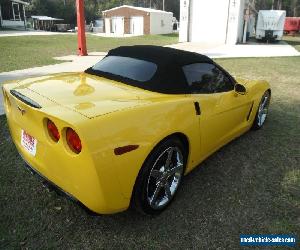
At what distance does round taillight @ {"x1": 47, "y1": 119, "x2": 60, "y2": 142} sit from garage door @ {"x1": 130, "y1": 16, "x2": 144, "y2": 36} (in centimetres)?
4330

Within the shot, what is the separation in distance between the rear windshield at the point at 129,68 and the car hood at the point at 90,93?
177 mm

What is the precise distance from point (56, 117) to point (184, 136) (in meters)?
1.33

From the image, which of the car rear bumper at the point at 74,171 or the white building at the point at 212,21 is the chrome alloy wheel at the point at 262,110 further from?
the white building at the point at 212,21

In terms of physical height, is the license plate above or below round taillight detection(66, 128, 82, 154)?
below

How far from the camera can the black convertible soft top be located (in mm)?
3322

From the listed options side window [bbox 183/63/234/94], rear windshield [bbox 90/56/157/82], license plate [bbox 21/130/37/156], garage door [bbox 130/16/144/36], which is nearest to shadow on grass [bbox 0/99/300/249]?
license plate [bbox 21/130/37/156]

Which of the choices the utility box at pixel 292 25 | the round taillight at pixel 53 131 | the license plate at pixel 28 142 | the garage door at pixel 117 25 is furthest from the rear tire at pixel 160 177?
the garage door at pixel 117 25

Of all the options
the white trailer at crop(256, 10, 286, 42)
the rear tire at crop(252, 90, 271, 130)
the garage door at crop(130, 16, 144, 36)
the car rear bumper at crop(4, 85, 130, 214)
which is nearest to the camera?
the car rear bumper at crop(4, 85, 130, 214)

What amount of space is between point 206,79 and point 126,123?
164cm

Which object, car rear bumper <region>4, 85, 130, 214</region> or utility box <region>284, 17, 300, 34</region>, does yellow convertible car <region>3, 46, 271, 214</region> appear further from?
utility box <region>284, 17, 300, 34</region>

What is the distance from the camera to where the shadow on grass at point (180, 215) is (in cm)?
281

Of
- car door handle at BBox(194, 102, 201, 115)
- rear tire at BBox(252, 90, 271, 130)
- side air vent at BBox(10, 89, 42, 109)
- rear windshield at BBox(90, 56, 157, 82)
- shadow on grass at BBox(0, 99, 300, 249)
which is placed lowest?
shadow on grass at BBox(0, 99, 300, 249)

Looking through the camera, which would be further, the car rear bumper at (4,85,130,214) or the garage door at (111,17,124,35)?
the garage door at (111,17,124,35)

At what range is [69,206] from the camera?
3234mm
